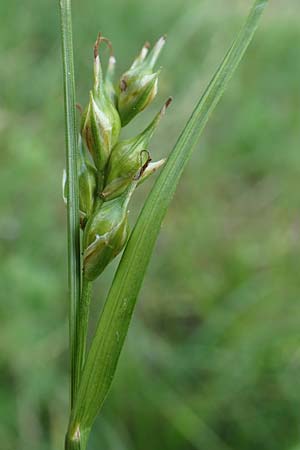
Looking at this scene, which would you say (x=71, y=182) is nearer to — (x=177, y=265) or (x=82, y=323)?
(x=82, y=323)

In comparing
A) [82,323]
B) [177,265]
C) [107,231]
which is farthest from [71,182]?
[177,265]

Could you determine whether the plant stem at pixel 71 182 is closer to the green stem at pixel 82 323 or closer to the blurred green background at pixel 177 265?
the green stem at pixel 82 323

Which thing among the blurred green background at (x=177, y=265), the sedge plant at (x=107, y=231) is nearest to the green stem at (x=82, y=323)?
the sedge plant at (x=107, y=231)

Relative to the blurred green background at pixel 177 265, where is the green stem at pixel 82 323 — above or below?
above

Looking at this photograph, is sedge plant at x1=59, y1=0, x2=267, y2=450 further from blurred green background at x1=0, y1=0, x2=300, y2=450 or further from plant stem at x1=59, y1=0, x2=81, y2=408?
blurred green background at x1=0, y1=0, x2=300, y2=450

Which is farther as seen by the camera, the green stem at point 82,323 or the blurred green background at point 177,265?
the blurred green background at point 177,265

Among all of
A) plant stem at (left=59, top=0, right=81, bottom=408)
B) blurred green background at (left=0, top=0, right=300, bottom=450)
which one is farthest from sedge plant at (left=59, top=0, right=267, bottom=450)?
blurred green background at (left=0, top=0, right=300, bottom=450)

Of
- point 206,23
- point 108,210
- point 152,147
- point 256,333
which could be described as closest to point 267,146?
point 152,147

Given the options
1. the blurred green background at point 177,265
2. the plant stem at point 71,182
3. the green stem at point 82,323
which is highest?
the plant stem at point 71,182
